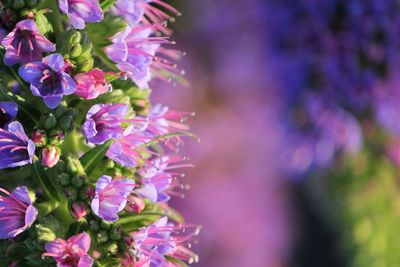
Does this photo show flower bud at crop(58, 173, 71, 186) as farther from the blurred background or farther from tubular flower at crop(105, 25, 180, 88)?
the blurred background

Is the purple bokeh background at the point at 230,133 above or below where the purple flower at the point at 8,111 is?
below

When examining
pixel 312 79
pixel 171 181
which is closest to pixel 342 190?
pixel 312 79

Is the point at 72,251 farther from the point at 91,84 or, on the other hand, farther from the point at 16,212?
the point at 91,84

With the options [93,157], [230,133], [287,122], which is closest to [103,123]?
[93,157]

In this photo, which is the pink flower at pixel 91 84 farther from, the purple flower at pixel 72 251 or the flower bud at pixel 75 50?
the purple flower at pixel 72 251

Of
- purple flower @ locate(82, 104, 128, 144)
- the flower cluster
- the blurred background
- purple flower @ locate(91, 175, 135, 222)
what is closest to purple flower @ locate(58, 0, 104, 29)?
the flower cluster

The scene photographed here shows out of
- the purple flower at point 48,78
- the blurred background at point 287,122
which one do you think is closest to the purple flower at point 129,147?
the purple flower at point 48,78

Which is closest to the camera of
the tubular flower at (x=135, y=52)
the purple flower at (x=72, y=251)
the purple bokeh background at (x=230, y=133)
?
the purple flower at (x=72, y=251)

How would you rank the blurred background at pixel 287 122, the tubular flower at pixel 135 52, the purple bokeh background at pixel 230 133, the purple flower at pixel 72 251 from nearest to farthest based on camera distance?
the purple flower at pixel 72 251 → the tubular flower at pixel 135 52 → the blurred background at pixel 287 122 → the purple bokeh background at pixel 230 133
